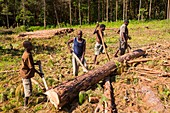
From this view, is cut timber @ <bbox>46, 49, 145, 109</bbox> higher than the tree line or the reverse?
the reverse

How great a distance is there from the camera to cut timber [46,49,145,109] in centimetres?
511

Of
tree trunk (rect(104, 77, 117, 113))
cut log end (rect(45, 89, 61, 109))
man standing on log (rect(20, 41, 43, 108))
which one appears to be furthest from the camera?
man standing on log (rect(20, 41, 43, 108))

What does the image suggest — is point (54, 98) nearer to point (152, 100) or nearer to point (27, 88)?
point (27, 88)

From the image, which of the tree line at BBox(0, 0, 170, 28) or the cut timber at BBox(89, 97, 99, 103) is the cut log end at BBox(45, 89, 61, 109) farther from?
the tree line at BBox(0, 0, 170, 28)

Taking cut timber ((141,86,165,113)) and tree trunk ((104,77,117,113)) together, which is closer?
tree trunk ((104,77,117,113))

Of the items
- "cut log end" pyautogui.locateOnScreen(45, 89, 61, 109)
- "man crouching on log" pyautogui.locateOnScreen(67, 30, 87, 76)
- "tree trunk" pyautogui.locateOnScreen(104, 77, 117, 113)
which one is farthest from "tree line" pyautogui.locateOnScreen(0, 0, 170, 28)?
"cut log end" pyautogui.locateOnScreen(45, 89, 61, 109)

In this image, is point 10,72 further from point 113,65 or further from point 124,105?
point 124,105

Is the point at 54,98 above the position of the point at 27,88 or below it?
below

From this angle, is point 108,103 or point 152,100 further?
point 152,100

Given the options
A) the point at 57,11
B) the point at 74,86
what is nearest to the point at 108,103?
the point at 74,86

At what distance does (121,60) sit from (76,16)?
1423 inches

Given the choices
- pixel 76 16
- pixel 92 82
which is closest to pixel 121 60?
pixel 92 82

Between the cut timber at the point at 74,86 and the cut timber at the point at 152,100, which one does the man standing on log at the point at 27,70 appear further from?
the cut timber at the point at 152,100

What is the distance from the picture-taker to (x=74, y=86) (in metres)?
5.56
